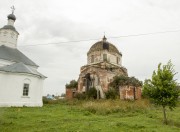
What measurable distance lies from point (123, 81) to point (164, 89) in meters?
16.4

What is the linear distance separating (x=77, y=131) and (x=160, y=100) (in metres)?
7.45

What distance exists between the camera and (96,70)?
3209 centimetres

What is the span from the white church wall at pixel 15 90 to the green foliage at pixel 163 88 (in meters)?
14.1

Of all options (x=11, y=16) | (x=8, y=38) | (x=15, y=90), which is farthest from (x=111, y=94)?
(x=11, y=16)

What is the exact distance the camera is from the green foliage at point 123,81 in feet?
96.5

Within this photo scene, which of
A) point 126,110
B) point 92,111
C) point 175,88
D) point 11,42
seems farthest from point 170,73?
point 11,42

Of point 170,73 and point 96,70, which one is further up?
point 96,70

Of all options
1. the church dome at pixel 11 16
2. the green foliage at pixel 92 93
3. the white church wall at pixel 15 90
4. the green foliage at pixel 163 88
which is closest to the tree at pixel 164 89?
the green foliage at pixel 163 88

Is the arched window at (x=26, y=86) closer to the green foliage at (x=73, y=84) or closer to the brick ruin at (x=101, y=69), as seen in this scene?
the brick ruin at (x=101, y=69)

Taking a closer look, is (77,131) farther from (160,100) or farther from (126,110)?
(126,110)

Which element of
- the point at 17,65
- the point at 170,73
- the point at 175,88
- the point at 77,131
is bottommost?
the point at 77,131

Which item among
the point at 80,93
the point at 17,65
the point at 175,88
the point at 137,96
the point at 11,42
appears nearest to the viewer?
the point at 175,88

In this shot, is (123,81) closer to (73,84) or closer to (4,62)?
(73,84)

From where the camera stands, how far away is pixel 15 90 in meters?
20.8
